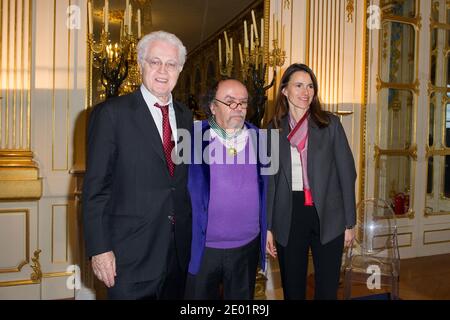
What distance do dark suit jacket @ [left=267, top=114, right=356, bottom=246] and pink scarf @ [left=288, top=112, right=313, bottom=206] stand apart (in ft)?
0.07

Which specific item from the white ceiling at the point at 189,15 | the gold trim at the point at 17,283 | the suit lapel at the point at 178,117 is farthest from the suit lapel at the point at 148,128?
the gold trim at the point at 17,283

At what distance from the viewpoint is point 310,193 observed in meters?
2.01

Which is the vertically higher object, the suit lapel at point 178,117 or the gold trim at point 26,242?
the suit lapel at point 178,117

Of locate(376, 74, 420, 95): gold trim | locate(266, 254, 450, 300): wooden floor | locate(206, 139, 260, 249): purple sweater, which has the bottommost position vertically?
locate(266, 254, 450, 300): wooden floor

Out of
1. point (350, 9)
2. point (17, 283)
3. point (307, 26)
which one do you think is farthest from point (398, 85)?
point (17, 283)

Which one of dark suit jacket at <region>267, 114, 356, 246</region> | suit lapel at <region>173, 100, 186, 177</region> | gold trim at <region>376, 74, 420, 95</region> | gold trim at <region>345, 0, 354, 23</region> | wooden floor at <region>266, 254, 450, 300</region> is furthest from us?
gold trim at <region>376, 74, 420, 95</region>

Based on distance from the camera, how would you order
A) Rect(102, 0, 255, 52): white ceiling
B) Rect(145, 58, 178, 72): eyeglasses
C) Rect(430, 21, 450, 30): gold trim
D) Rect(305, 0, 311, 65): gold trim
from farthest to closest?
Rect(430, 21, 450, 30): gold trim → Rect(305, 0, 311, 65): gold trim → Rect(102, 0, 255, 52): white ceiling → Rect(145, 58, 178, 72): eyeglasses

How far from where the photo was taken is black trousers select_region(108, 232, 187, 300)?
1629 millimetres

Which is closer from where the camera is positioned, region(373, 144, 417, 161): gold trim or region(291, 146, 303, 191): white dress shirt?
region(291, 146, 303, 191): white dress shirt

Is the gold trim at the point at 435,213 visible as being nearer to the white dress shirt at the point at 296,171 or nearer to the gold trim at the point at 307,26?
the gold trim at the point at 307,26

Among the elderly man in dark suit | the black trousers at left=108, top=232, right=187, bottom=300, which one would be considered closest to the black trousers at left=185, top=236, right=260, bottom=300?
the black trousers at left=108, top=232, right=187, bottom=300

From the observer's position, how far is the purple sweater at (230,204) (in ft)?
6.11

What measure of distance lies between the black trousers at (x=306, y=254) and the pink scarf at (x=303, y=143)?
36 millimetres

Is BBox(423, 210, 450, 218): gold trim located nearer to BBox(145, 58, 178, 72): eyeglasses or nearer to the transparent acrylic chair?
the transparent acrylic chair
